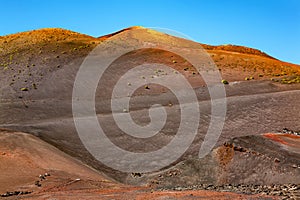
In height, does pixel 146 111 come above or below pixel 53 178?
above

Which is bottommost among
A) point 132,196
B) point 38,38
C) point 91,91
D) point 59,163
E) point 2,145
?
point 132,196

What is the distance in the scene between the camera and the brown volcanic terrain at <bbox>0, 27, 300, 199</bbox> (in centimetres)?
1434

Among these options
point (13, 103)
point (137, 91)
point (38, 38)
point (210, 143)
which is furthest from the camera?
point (38, 38)

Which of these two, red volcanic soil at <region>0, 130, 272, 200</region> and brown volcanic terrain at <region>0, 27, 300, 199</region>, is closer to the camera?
red volcanic soil at <region>0, 130, 272, 200</region>

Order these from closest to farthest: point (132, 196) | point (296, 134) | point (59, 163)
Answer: point (132, 196) < point (59, 163) < point (296, 134)

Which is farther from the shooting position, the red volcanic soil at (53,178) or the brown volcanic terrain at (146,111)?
the brown volcanic terrain at (146,111)

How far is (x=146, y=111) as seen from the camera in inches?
1070

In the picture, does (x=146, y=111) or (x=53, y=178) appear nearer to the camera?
(x=53, y=178)

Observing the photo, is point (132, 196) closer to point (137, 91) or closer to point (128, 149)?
point (128, 149)

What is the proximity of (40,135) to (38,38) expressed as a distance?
100ft

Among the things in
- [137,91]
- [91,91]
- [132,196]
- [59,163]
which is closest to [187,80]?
[137,91]

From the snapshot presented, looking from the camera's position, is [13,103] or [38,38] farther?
[38,38]

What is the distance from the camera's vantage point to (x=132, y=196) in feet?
35.6

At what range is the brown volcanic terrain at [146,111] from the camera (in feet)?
47.1
